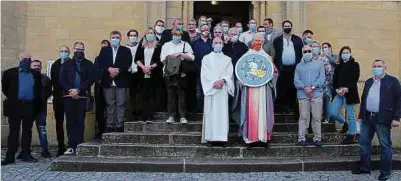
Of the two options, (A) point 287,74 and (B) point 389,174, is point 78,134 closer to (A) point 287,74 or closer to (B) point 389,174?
(A) point 287,74

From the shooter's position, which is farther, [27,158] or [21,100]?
[27,158]

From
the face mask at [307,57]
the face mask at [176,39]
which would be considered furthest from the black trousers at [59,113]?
the face mask at [307,57]

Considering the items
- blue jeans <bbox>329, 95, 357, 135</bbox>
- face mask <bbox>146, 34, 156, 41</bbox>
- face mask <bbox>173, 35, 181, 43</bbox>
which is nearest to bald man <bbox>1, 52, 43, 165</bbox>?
face mask <bbox>146, 34, 156, 41</bbox>

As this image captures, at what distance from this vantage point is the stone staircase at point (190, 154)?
271 inches

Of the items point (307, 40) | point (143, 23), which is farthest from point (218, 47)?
point (143, 23)

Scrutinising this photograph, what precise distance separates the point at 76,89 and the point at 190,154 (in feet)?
7.13

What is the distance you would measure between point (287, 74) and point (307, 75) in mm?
965

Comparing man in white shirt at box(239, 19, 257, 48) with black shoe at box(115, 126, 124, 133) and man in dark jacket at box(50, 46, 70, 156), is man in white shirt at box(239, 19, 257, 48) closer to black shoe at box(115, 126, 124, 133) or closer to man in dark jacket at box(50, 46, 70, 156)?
black shoe at box(115, 126, 124, 133)

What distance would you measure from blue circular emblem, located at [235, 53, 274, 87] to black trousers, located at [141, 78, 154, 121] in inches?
67.2

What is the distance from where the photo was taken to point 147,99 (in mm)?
8281

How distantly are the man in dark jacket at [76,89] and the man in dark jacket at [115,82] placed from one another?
0.28 metres

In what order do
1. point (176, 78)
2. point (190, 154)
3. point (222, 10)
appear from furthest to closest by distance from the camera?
point (222, 10) < point (176, 78) < point (190, 154)

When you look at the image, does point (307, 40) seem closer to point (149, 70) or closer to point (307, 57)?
point (307, 57)

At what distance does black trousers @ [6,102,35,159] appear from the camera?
7.50m
